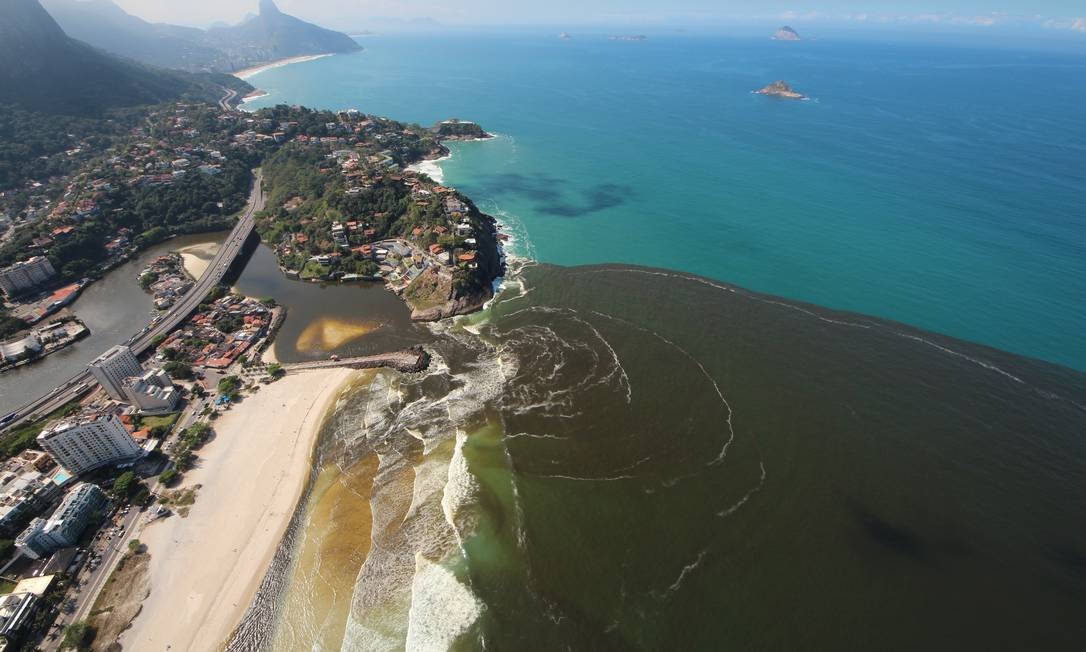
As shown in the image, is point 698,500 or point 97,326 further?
point 97,326

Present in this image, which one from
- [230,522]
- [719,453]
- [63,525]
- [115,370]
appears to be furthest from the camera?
[115,370]

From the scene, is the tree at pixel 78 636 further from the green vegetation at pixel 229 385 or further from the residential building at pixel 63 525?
the green vegetation at pixel 229 385

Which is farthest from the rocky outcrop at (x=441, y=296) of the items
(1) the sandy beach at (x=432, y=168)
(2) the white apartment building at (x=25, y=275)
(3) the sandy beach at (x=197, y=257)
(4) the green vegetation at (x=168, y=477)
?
(2) the white apartment building at (x=25, y=275)

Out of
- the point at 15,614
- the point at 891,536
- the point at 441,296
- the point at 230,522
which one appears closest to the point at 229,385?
the point at 230,522

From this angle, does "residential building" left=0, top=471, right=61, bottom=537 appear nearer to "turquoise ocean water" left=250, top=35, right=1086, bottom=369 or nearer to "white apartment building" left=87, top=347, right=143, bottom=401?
"white apartment building" left=87, top=347, right=143, bottom=401

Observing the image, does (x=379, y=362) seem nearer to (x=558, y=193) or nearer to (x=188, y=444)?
(x=188, y=444)

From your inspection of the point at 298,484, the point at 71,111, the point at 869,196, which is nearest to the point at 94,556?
the point at 298,484

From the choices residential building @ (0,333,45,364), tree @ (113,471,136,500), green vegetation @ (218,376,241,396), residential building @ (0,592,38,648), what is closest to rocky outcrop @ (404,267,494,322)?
green vegetation @ (218,376,241,396)
